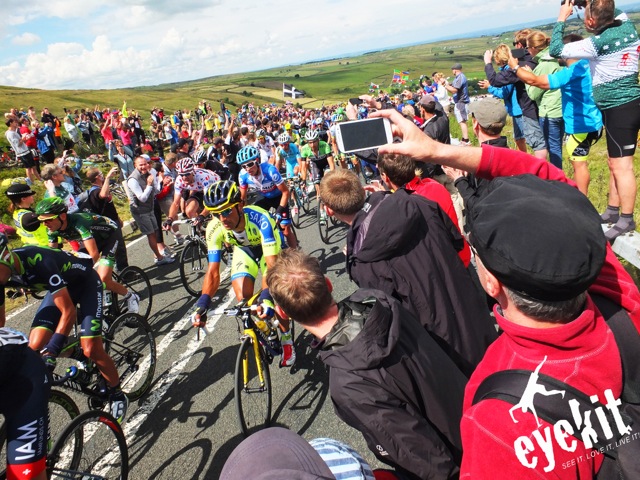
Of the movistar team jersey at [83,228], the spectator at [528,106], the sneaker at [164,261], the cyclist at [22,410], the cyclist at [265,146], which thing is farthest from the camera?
the cyclist at [265,146]

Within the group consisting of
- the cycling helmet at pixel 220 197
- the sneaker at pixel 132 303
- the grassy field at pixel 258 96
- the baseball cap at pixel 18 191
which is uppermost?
the grassy field at pixel 258 96

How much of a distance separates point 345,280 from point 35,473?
462 cm

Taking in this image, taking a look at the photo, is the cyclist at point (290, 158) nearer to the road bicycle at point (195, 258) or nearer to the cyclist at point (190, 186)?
the cyclist at point (190, 186)

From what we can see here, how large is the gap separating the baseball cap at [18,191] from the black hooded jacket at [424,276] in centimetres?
603

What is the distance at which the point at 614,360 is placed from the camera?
1.09 m

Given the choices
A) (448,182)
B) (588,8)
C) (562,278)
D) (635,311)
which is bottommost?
(448,182)

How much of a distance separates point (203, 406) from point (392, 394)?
3.13 meters

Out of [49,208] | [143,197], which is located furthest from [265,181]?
[49,208]

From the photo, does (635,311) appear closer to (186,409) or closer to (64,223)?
(186,409)

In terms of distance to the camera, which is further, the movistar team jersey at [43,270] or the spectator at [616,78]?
the movistar team jersey at [43,270]

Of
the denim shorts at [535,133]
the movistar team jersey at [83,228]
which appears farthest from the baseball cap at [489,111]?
the movistar team jersey at [83,228]

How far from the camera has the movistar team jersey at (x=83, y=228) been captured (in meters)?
5.42

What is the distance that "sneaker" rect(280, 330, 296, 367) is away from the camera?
4.36 m

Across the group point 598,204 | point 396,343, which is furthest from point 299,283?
point 598,204
